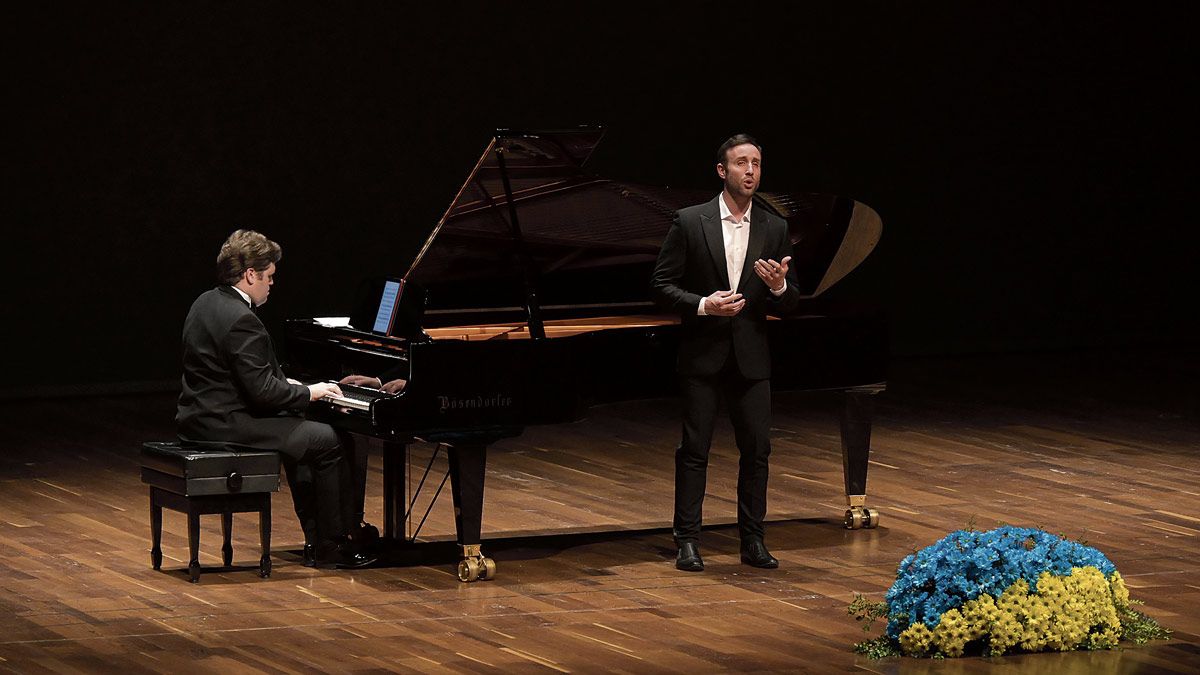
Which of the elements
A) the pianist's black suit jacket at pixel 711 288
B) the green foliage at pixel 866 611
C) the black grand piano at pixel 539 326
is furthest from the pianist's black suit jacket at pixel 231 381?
the green foliage at pixel 866 611

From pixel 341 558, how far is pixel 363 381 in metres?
0.57

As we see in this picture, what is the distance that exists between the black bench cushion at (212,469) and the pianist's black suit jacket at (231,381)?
0.06 m

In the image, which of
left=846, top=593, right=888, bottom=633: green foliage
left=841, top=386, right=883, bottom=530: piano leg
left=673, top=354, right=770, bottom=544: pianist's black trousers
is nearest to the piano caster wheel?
left=841, top=386, right=883, bottom=530: piano leg

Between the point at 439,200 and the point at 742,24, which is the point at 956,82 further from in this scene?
the point at 439,200

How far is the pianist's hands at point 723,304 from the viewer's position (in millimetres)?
5945

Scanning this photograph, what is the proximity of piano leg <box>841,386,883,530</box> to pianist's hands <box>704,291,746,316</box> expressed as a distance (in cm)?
98

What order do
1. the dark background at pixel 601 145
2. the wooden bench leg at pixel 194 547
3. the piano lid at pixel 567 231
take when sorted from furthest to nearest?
1. the dark background at pixel 601 145
2. the piano lid at pixel 567 231
3. the wooden bench leg at pixel 194 547

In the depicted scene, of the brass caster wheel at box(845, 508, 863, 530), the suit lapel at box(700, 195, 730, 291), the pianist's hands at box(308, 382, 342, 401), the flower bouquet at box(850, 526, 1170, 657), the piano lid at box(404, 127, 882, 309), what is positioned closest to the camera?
the flower bouquet at box(850, 526, 1170, 657)

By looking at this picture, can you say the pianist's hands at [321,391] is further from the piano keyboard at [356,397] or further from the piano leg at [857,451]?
the piano leg at [857,451]

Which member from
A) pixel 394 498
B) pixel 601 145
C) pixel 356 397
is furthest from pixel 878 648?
pixel 601 145

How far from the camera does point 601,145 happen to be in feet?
35.1

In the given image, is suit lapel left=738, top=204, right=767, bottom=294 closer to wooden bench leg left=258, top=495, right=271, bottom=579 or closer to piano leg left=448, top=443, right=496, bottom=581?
piano leg left=448, top=443, right=496, bottom=581

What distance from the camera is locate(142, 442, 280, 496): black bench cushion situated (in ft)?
18.9

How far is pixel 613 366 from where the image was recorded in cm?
621
